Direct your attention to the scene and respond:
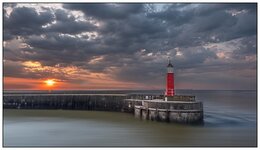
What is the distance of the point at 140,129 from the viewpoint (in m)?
19.8

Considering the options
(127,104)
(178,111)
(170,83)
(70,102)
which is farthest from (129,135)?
(70,102)

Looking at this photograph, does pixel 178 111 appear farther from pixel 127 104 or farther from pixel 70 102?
pixel 70 102

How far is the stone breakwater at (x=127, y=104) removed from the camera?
20.7m

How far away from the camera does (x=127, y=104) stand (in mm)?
30344

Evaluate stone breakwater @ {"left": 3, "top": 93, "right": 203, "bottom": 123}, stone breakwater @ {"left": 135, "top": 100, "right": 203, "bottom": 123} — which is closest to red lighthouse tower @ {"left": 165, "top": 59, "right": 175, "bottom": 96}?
stone breakwater @ {"left": 3, "top": 93, "right": 203, "bottom": 123}

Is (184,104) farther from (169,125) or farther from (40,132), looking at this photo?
(40,132)

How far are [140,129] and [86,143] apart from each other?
5073 mm

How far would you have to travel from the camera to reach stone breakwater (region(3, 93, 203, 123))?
67.9 feet

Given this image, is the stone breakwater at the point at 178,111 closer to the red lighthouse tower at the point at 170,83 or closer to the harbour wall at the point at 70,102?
the red lighthouse tower at the point at 170,83

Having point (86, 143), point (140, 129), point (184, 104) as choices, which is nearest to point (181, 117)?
point (184, 104)

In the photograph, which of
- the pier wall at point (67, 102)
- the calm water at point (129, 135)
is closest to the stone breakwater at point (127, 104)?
the pier wall at point (67, 102)

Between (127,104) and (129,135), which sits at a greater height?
(127,104)

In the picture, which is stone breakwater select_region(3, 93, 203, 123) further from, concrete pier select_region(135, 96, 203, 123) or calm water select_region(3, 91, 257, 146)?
calm water select_region(3, 91, 257, 146)

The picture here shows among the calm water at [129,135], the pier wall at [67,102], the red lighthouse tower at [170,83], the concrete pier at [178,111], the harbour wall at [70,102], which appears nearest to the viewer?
the calm water at [129,135]
